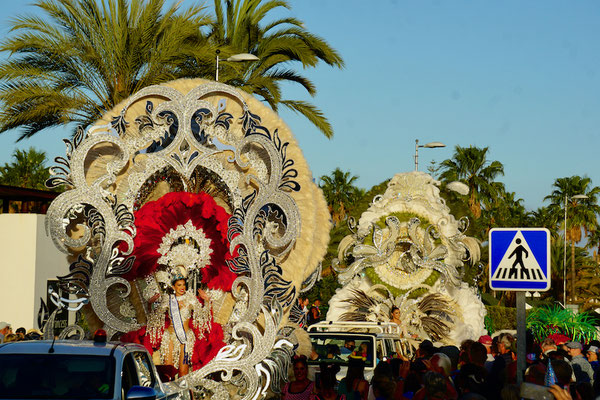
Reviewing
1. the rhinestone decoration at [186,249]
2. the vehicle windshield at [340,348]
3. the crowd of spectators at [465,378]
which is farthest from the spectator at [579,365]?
the rhinestone decoration at [186,249]

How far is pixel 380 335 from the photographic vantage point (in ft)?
49.1

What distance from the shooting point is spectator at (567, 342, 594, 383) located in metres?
10.6

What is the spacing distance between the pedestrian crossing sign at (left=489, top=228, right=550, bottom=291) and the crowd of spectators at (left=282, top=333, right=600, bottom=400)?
0.73m

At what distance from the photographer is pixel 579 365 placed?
10805 mm

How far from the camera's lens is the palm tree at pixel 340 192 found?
213 feet

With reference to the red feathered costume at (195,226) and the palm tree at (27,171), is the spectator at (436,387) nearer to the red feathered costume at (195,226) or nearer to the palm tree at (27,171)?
the red feathered costume at (195,226)

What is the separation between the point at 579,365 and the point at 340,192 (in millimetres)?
56501

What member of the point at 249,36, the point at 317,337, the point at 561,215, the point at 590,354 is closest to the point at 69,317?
the point at 249,36

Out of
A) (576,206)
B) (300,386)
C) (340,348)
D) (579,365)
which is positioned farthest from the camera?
(576,206)

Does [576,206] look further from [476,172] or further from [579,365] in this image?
→ [579,365]

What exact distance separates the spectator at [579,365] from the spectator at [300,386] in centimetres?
301

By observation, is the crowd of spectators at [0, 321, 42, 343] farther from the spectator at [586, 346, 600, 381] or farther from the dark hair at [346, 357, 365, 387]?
the spectator at [586, 346, 600, 381]

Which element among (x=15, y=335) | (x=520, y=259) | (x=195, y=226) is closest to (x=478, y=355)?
(x=520, y=259)

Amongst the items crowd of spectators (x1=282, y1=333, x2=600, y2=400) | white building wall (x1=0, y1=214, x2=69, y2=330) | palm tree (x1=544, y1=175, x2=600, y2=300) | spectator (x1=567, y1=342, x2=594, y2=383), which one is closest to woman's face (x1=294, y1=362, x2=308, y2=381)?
crowd of spectators (x1=282, y1=333, x2=600, y2=400)
